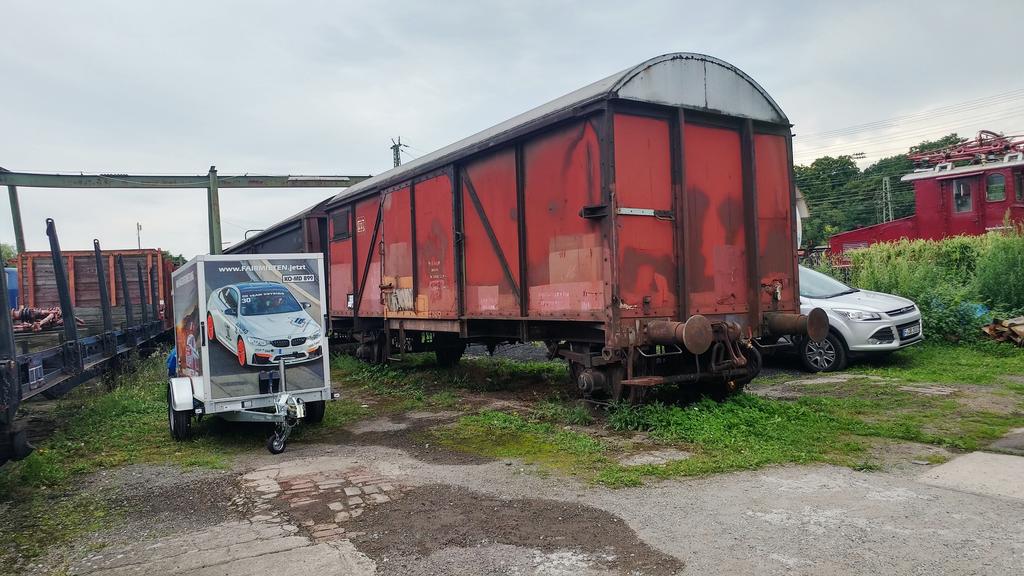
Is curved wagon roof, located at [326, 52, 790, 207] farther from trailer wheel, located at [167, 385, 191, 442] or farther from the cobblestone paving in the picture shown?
trailer wheel, located at [167, 385, 191, 442]

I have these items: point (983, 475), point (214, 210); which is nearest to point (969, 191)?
point (983, 475)

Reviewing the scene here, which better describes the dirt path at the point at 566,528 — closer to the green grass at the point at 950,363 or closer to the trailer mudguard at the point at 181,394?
the trailer mudguard at the point at 181,394

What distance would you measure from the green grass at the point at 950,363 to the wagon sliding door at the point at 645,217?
4467 mm

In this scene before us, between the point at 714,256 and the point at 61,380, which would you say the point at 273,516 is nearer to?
the point at 61,380

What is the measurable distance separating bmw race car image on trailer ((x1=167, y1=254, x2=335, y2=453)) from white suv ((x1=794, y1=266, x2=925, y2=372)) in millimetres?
7150

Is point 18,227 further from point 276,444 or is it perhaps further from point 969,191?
point 969,191

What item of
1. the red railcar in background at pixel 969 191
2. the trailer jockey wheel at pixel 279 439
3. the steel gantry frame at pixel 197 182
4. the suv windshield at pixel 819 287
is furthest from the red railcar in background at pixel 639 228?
the steel gantry frame at pixel 197 182

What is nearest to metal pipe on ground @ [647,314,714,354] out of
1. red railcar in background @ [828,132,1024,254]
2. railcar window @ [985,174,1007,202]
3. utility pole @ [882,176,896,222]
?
red railcar in background @ [828,132,1024,254]

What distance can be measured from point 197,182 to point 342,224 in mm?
19806

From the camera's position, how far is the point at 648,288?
6840 millimetres

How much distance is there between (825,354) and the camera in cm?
1034

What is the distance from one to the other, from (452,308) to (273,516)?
475 centimetres

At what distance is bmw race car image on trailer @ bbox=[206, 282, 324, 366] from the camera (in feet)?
22.5

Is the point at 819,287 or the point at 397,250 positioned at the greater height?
the point at 397,250
